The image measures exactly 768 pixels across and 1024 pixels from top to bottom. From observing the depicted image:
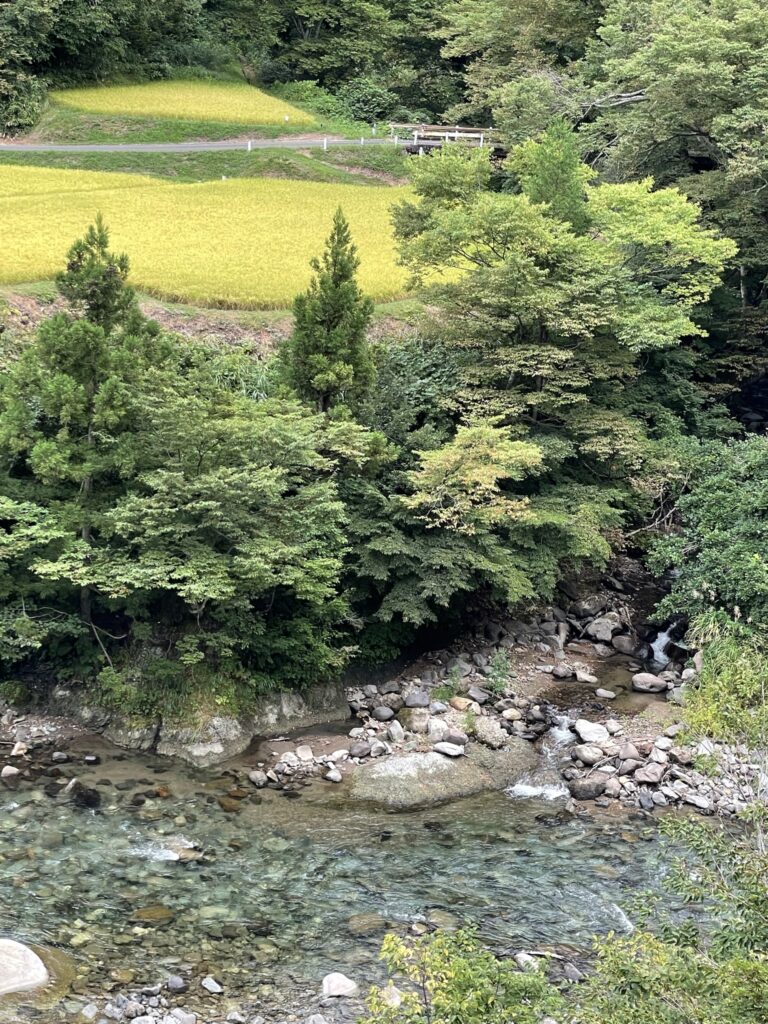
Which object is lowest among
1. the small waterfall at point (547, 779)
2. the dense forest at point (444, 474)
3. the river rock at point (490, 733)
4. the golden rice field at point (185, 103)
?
the small waterfall at point (547, 779)

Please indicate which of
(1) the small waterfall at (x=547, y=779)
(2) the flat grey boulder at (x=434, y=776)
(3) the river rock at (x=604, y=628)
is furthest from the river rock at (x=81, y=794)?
(3) the river rock at (x=604, y=628)

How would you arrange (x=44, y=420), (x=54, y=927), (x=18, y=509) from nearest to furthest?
(x=54, y=927) < (x=18, y=509) < (x=44, y=420)

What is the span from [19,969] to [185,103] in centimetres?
4023

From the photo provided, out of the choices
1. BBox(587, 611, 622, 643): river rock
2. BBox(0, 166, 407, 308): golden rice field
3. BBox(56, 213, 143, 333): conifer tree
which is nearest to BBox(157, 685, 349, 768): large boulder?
BBox(587, 611, 622, 643): river rock

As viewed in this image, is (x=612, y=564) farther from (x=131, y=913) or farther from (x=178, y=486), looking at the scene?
(x=131, y=913)

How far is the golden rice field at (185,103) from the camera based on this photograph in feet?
129

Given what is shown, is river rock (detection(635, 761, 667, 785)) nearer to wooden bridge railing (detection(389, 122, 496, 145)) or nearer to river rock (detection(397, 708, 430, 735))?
river rock (detection(397, 708, 430, 735))

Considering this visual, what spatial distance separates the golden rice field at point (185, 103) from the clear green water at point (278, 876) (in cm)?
3424

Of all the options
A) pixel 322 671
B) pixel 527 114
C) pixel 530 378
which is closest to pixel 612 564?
pixel 530 378

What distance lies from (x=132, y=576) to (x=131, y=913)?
4762 millimetres

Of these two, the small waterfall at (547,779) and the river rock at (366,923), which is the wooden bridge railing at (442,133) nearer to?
the small waterfall at (547,779)

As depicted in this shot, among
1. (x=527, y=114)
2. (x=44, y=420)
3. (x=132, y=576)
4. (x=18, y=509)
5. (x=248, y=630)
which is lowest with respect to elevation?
(x=248, y=630)

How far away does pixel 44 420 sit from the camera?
14383 millimetres

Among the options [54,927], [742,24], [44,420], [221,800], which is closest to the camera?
[54,927]
